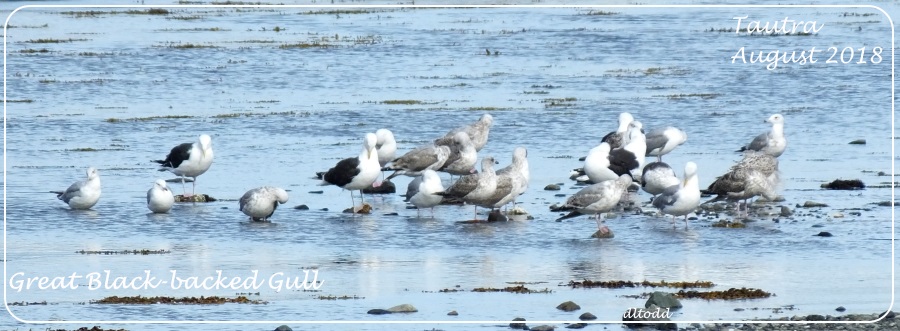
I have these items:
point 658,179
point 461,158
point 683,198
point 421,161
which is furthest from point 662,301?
point 461,158

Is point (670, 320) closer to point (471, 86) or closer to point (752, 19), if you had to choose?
point (471, 86)

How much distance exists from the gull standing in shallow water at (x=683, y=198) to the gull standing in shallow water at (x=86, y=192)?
7401mm

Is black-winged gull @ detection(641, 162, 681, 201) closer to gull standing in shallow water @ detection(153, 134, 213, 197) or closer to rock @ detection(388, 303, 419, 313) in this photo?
gull standing in shallow water @ detection(153, 134, 213, 197)

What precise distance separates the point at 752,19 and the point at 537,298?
146ft

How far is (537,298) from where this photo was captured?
15055 mm

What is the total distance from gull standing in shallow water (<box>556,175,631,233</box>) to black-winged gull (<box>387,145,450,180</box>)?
12.0ft

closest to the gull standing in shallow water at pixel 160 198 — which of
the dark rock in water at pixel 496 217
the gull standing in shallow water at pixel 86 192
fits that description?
the gull standing in shallow water at pixel 86 192

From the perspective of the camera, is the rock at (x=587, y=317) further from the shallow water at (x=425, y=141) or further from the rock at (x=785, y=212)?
the rock at (x=785, y=212)

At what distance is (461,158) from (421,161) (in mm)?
700

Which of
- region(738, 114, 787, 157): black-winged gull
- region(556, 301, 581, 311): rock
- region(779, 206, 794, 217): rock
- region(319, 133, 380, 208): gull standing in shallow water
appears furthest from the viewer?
region(738, 114, 787, 157): black-winged gull

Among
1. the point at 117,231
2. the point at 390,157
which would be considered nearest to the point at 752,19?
the point at 390,157

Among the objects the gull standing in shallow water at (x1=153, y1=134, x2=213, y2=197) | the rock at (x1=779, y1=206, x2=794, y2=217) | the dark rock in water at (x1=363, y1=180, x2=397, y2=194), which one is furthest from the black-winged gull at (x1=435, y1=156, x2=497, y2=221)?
the gull standing in shallow water at (x1=153, y1=134, x2=213, y2=197)

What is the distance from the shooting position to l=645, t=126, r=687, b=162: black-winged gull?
2533cm

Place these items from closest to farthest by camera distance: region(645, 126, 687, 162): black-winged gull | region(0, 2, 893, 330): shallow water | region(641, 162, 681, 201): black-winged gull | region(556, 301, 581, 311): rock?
region(556, 301, 581, 311): rock < region(0, 2, 893, 330): shallow water < region(641, 162, 681, 201): black-winged gull < region(645, 126, 687, 162): black-winged gull
